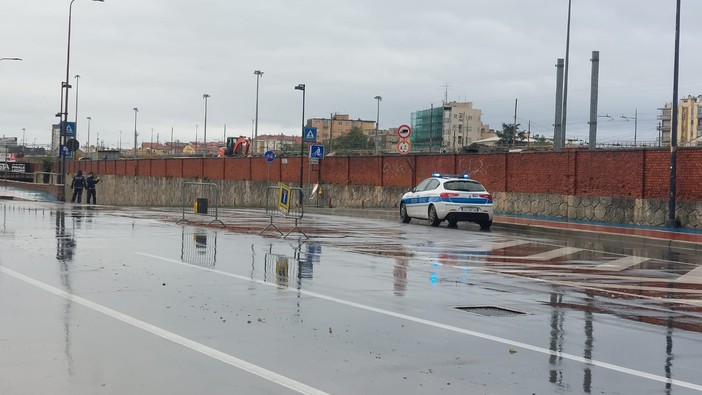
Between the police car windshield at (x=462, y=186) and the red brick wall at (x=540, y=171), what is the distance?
23.1 feet

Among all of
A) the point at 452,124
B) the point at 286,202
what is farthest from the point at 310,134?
the point at 452,124

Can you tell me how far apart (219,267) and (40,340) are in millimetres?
6226

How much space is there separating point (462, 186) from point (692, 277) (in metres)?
12.8

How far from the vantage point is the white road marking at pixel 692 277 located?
14414mm

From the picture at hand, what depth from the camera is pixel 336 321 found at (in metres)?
9.06

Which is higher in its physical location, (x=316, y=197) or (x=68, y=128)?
(x=68, y=128)

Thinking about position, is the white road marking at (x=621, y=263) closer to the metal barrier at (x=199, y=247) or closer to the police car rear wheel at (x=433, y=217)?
the metal barrier at (x=199, y=247)

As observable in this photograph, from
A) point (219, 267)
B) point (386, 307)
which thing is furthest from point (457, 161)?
point (386, 307)

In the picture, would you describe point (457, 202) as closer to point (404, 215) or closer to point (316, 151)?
point (404, 215)

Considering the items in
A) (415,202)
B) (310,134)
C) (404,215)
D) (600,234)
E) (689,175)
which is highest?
(310,134)

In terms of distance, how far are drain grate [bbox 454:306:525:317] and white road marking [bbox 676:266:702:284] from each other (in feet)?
17.8

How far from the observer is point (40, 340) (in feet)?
25.1

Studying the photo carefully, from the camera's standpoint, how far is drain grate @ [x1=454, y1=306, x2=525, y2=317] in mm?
9977

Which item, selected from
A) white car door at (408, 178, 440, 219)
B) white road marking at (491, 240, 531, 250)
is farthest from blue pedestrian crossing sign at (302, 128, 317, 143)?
white road marking at (491, 240, 531, 250)
